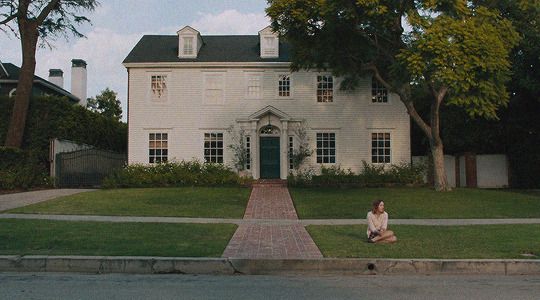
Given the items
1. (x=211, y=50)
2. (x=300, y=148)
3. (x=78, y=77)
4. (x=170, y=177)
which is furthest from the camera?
(x=78, y=77)

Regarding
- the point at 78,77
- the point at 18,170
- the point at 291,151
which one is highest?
the point at 78,77

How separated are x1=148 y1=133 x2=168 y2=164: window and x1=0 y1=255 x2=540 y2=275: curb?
1823 cm

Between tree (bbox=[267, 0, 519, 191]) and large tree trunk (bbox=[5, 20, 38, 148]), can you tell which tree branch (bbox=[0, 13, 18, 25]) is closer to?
large tree trunk (bbox=[5, 20, 38, 148])

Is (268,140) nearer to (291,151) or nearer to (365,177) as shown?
(291,151)

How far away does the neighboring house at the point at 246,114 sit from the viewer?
2692 centimetres

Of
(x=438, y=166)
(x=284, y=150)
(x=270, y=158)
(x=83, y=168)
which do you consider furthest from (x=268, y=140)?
(x=83, y=168)

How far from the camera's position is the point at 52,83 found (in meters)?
36.7

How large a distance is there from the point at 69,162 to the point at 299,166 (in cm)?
1098

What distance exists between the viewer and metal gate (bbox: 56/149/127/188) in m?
24.9

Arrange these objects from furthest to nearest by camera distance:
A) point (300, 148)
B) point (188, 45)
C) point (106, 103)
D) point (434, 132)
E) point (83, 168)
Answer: point (106, 103)
point (188, 45)
point (300, 148)
point (83, 168)
point (434, 132)

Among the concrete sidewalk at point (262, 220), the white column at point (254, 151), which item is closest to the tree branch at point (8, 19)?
the white column at point (254, 151)

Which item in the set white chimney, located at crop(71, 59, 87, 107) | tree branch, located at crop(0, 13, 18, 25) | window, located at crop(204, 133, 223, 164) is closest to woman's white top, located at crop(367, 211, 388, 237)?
window, located at crop(204, 133, 223, 164)

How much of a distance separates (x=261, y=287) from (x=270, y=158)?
19561mm

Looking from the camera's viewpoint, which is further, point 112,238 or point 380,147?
point 380,147
